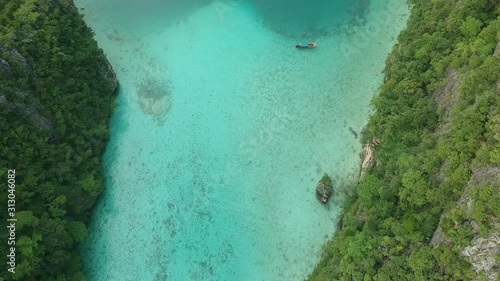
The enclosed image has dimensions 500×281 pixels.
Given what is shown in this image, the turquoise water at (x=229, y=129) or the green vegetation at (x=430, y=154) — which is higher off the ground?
the green vegetation at (x=430, y=154)

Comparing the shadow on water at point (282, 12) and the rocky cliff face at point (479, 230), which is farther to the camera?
the shadow on water at point (282, 12)

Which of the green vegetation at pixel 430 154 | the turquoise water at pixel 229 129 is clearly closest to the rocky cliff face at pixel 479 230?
the green vegetation at pixel 430 154

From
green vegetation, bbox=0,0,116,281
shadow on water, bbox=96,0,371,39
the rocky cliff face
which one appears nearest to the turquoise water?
shadow on water, bbox=96,0,371,39

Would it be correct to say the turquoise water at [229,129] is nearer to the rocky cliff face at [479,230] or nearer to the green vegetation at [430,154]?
the green vegetation at [430,154]

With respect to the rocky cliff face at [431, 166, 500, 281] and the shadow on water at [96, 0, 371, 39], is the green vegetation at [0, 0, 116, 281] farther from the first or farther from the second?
the rocky cliff face at [431, 166, 500, 281]

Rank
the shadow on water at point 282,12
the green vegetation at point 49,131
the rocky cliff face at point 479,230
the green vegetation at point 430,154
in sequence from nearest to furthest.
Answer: the rocky cliff face at point 479,230
the green vegetation at point 430,154
the green vegetation at point 49,131
the shadow on water at point 282,12

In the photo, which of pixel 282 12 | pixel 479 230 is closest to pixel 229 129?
pixel 282 12

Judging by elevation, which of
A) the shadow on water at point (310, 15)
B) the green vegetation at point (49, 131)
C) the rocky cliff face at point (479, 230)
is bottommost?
the green vegetation at point (49, 131)

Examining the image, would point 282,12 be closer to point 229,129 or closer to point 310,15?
point 310,15
